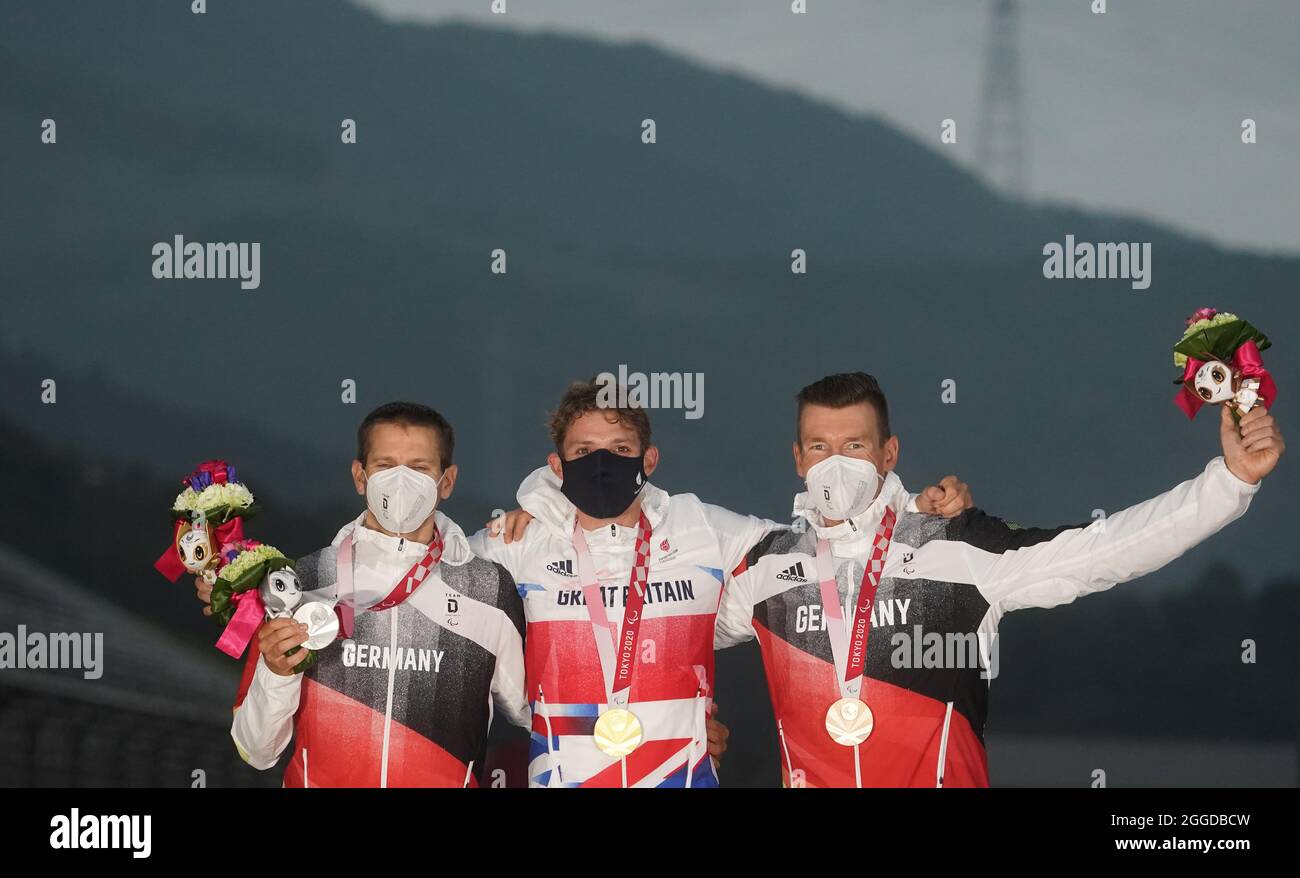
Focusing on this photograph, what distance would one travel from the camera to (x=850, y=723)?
4090 mm

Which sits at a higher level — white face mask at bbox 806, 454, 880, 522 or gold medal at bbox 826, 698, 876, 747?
white face mask at bbox 806, 454, 880, 522

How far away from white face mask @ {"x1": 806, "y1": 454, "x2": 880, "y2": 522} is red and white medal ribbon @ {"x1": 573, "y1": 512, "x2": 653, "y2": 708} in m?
0.49

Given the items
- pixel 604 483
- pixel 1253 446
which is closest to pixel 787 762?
pixel 604 483

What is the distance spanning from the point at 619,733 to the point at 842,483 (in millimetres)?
872

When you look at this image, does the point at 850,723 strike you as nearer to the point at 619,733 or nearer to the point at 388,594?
the point at 619,733

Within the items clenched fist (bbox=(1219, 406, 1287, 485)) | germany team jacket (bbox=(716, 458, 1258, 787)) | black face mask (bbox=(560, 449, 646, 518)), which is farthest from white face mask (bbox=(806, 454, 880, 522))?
clenched fist (bbox=(1219, 406, 1287, 485))

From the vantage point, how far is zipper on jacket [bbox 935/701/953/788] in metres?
4.09

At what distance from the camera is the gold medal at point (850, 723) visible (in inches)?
161

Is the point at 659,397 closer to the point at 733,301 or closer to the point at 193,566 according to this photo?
the point at 733,301

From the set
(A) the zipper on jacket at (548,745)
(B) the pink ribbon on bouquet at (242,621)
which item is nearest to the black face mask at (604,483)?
(A) the zipper on jacket at (548,745)

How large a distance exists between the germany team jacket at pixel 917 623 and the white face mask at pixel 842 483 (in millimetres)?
82

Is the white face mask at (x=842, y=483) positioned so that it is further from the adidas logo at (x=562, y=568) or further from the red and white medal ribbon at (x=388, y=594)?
the red and white medal ribbon at (x=388, y=594)

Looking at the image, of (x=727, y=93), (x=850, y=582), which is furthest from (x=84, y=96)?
(x=850, y=582)

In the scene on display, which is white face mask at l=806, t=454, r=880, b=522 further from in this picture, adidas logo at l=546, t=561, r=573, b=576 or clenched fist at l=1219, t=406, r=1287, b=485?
clenched fist at l=1219, t=406, r=1287, b=485
